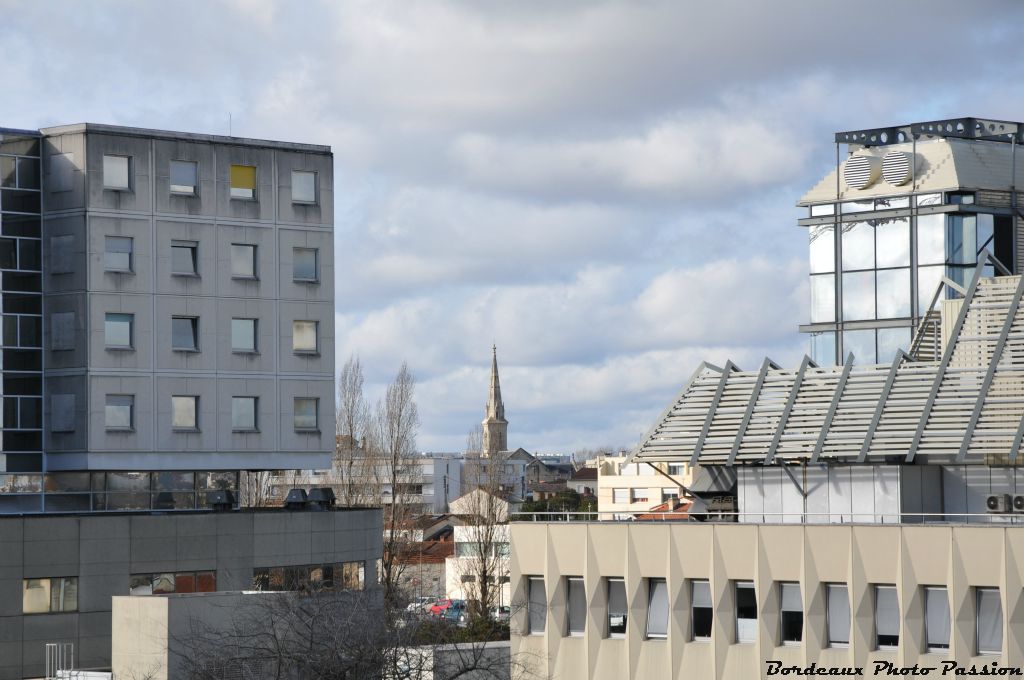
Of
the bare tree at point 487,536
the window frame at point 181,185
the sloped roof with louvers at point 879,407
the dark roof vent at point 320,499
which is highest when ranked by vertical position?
the window frame at point 181,185

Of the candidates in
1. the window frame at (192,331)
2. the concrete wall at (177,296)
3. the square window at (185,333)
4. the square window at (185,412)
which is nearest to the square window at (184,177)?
the concrete wall at (177,296)

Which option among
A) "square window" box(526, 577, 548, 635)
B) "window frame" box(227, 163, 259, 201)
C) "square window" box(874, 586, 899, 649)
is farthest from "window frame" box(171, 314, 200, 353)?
"square window" box(874, 586, 899, 649)

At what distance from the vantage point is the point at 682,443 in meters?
52.6

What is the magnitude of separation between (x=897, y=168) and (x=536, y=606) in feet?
89.6

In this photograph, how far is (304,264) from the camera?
66438mm

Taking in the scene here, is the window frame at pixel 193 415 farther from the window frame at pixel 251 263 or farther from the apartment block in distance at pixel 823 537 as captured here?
the apartment block in distance at pixel 823 537

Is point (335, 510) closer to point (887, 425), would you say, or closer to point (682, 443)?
point (682, 443)

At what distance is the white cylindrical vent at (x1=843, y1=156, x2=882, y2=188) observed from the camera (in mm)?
69000

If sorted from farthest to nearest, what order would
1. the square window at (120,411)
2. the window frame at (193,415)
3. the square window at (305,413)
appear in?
the square window at (305,413) → the window frame at (193,415) → the square window at (120,411)

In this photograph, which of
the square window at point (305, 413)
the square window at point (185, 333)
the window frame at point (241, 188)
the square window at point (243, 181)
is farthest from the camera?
the square window at point (305, 413)

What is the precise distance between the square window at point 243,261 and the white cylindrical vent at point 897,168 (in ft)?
83.7

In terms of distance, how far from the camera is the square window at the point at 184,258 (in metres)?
63.4

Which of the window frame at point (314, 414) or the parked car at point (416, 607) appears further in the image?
the window frame at point (314, 414)

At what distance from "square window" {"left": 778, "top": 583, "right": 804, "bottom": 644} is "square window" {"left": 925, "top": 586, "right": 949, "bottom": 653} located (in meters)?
3.40
